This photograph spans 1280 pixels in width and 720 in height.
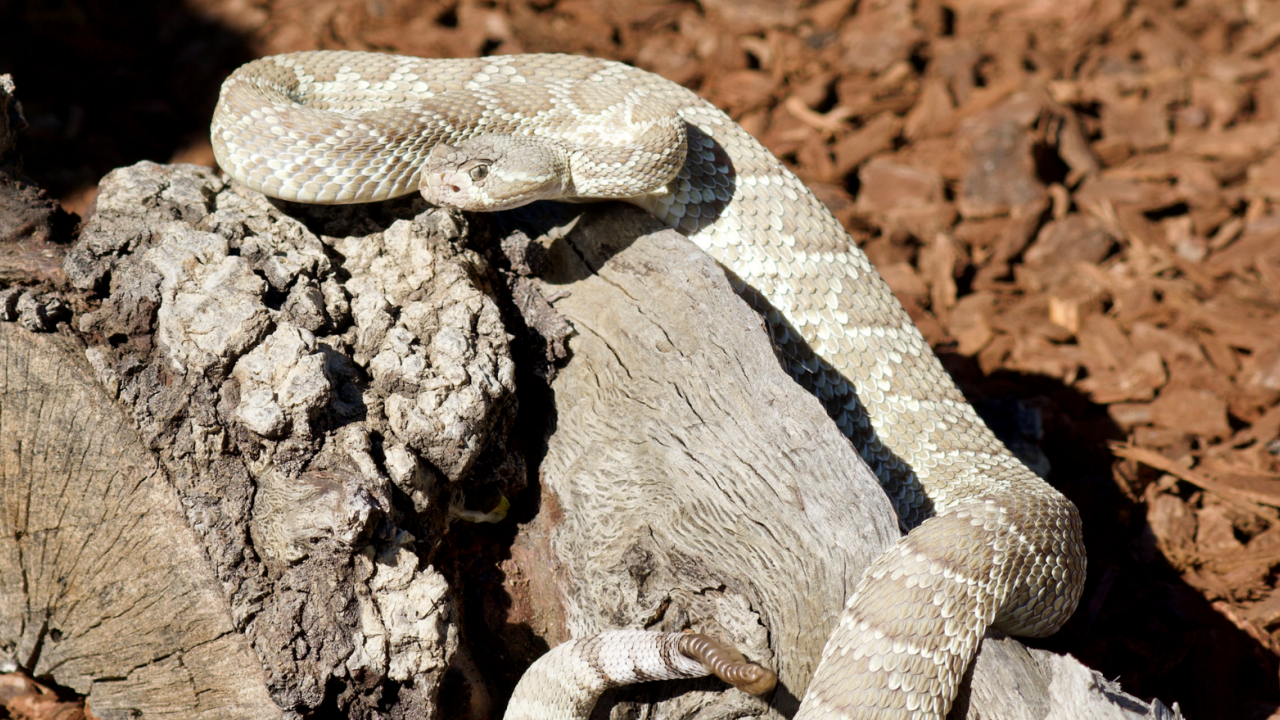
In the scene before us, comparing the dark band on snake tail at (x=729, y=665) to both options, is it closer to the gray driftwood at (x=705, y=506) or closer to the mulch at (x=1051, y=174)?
the gray driftwood at (x=705, y=506)

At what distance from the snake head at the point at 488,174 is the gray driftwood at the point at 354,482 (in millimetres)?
168

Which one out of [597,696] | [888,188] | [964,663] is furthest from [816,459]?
[888,188]

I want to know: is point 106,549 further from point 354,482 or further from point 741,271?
point 741,271

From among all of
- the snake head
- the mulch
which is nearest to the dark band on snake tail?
the snake head

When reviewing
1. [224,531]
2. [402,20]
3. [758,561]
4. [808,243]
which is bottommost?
[758,561]

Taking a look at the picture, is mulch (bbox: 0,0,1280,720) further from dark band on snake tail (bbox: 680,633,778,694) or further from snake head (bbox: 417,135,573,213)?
snake head (bbox: 417,135,573,213)

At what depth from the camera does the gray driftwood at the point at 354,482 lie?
2.64 m

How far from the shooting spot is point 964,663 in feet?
8.68

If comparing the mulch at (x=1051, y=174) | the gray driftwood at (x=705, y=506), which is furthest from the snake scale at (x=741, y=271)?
the mulch at (x=1051, y=174)

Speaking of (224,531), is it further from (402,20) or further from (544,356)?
(402,20)

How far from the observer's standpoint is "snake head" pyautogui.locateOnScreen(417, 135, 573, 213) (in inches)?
125

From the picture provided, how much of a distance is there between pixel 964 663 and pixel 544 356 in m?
1.84

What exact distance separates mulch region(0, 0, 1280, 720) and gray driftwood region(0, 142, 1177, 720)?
6.16 feet

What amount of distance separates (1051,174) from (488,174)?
15.8ft
